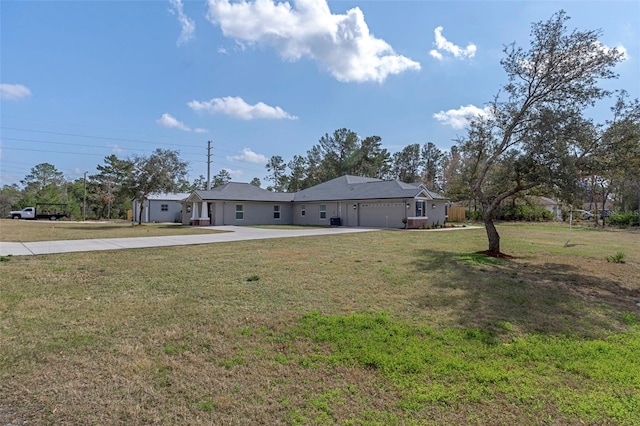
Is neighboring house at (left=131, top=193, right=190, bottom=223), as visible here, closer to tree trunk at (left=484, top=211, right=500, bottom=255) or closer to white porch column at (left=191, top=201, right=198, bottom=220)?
white porch column at (left=191, top=201, right=198, bottom=220)

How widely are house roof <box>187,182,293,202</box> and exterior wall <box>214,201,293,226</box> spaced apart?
46cm

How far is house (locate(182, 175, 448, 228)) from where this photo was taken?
25.0 meters

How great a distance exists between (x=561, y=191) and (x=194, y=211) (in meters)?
24.6

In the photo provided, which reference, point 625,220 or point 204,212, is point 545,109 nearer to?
point 204,212

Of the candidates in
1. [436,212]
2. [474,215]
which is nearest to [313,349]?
[436,212]

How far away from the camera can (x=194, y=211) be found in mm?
27609

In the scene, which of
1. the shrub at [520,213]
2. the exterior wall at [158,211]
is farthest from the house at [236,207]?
the shrub at [520,213]

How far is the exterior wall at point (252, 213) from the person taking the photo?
27.6m

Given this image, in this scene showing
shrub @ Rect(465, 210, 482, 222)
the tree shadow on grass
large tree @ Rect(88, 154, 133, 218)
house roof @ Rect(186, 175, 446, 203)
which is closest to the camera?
the tree shadow on grass

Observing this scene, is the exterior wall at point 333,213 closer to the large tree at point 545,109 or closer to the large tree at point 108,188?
the large tree at point 545,109

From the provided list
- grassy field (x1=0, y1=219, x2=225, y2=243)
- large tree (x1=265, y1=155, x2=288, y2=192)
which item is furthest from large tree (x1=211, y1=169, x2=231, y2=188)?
grassy field (x1=0, y1=219, x2=225, y2=243)

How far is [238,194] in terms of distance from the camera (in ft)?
94.5

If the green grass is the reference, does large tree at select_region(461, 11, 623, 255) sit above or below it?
above

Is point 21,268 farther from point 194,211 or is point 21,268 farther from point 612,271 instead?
point 194,211
